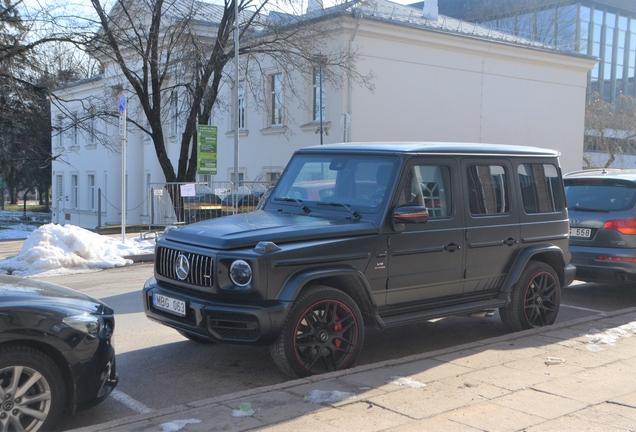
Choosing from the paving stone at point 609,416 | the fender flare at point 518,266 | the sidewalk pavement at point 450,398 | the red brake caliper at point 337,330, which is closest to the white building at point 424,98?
the fender flare at point 518,266

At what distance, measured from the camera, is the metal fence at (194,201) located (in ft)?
58.2

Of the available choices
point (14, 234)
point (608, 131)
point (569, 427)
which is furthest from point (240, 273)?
point (608, 131)

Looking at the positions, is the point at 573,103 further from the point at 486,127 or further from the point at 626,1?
the point at 626,1

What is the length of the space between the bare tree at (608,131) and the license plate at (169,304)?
36.1 meters

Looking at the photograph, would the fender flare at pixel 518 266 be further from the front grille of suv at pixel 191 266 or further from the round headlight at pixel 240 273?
the front grille of suv at pixel 191 266

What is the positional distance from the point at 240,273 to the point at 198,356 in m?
1.61

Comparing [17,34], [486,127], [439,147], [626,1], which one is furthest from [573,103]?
[626,1]

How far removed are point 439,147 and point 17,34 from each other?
628 inches

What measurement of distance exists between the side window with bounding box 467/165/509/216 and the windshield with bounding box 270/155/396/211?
98 cm

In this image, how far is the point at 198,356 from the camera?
643 centimetres

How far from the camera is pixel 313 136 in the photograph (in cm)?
2552

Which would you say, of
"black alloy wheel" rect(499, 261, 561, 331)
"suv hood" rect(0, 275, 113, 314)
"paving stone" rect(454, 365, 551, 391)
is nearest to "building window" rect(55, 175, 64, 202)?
"black alloy wheel" rect(499, 261, 561, 331)

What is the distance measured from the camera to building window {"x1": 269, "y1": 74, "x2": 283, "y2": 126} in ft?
89.1

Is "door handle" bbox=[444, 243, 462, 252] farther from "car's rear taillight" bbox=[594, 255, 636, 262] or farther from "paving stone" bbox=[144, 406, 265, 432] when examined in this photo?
"car's rear taillight" bbox=[594, 255, 636, 262]
